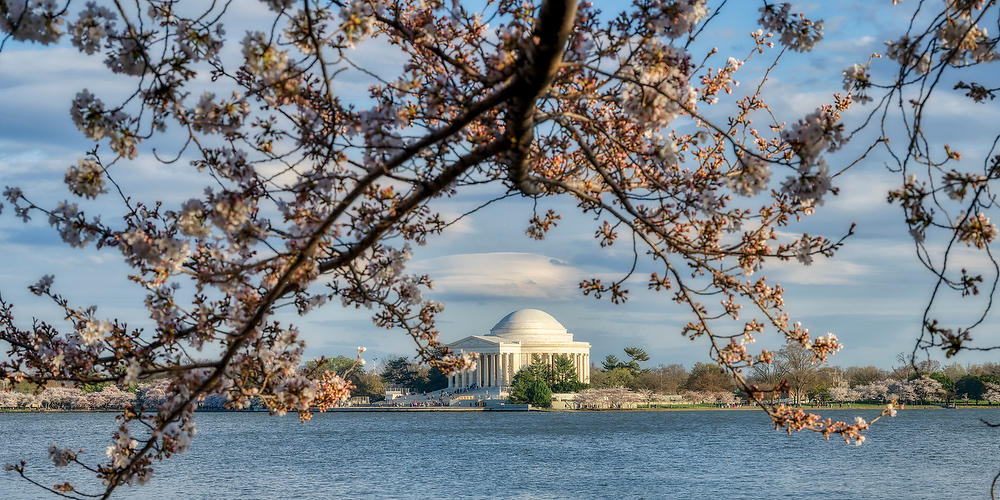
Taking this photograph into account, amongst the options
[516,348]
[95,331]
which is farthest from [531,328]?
[95,331]

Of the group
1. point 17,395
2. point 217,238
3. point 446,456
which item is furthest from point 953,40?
point 17,395

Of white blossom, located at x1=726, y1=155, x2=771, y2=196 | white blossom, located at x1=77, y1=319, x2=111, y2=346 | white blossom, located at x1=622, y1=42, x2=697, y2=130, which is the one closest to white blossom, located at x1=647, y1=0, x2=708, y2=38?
white blossom, located at x1=622, y1=42, x2=697, y2=130

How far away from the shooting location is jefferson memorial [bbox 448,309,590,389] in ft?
363

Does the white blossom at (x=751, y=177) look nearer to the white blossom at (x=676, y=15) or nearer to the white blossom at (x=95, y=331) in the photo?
the white blossom at (x=676, y=15)

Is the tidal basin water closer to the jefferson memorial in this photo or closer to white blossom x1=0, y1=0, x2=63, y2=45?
white blossom x1=0, y1=0, x2=63, y2=45

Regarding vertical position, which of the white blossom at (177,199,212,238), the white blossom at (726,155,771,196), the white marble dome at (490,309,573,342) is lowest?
the white blossom at (177,199,212,238)

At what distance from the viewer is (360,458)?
48062 millimetres

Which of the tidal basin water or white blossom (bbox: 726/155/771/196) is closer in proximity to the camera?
white blossom (bbox: 726/155/771/196)

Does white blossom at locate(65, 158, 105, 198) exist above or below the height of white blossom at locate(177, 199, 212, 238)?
above

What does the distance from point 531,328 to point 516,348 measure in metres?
7.99

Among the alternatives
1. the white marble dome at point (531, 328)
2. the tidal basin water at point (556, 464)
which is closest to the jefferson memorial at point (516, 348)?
the white marble dome at point (531, 328)

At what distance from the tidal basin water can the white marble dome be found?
4274cm

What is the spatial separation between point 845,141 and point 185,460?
48.0m

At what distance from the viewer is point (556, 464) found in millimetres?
42906
